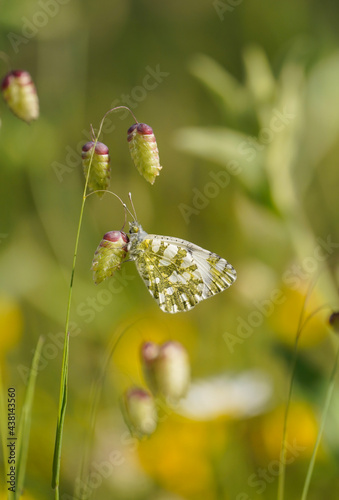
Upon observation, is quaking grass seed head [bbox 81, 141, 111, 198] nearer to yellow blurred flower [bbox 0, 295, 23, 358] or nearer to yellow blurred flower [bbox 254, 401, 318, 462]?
yellow blurred flower [bbox 254, 401, 318, 462]

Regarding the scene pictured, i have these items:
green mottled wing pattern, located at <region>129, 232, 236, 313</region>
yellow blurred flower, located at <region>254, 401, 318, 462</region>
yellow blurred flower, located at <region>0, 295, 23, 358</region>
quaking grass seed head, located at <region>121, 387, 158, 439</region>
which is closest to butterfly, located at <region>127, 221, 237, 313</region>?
green mottled wing pattern, located at <region>129, 232, 236, 313</region>

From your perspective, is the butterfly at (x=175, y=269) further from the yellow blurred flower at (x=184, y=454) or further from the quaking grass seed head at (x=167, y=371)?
the yellow blurred flower at (x=184, y=454)

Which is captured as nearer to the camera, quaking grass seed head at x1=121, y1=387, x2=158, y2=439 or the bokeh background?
quaking grass seed head at x1=121, y1=387, x2=158, y2=439

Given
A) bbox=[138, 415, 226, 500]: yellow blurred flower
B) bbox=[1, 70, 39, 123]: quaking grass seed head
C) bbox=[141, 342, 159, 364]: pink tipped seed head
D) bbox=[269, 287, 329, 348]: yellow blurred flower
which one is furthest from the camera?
bbox=[269, 287, 329, 348]: yellow blurred flower

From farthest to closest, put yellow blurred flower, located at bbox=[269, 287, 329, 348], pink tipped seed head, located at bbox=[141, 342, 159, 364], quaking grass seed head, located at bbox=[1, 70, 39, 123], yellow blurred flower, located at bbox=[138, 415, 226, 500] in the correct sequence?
1. yellow blurred flower, located at bbox=[269, 287, 329, 348]
2. yellow blurred flower, located at bbox=[138, 415, 226, 500]
3. pink tipped seed head, located at bbox=[141, 342, 159, 364]
4. quaking grass seed head, located at bbox=[1, 70, 39, 123]

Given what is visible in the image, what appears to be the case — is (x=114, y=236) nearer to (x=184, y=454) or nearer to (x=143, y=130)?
(x=143, y=130)

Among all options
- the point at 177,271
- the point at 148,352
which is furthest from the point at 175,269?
the point at 148,352

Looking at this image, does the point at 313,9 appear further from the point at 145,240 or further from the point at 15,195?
the point at 145,240

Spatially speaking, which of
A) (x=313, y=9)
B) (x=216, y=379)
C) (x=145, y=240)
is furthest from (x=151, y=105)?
(x=145, y=240)
